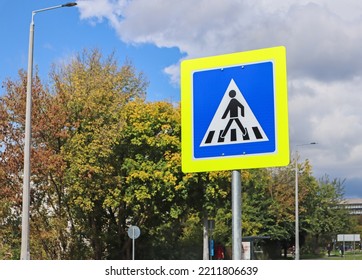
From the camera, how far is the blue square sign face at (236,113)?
4.23 metres

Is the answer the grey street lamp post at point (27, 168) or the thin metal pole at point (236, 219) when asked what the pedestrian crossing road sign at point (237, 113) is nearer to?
the thin metal pole at point (236, 219)

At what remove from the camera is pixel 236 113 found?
14.1 feet

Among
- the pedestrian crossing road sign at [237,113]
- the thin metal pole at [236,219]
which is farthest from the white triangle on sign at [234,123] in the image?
the thin metal pole at [236,219]

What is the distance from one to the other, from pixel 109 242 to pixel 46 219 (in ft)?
19.5

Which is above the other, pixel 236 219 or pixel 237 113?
pixel 237 113

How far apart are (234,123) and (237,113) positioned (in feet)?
0.24

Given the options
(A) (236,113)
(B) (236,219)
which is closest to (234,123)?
(A) (236,113)

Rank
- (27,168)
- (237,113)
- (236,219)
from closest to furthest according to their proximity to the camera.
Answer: (236,219) → (237,113) → (27,168)

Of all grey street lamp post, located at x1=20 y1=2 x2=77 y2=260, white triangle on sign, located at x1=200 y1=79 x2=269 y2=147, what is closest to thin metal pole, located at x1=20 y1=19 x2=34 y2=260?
grey street lamp post, located at x1=20 y1=2 x2=77 y2=260

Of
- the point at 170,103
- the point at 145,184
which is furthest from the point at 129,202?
the point at 170,103

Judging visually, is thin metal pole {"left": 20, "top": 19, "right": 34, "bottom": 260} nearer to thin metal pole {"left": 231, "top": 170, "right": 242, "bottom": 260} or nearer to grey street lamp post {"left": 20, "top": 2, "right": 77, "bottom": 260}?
grey street lamp post {"left": 20, "top": 2, "right": 77, "bottom": 260}

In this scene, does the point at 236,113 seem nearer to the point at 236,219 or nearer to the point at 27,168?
the point at 236,219

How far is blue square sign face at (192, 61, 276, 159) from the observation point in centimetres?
423

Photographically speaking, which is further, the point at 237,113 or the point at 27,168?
the point at 27,168
